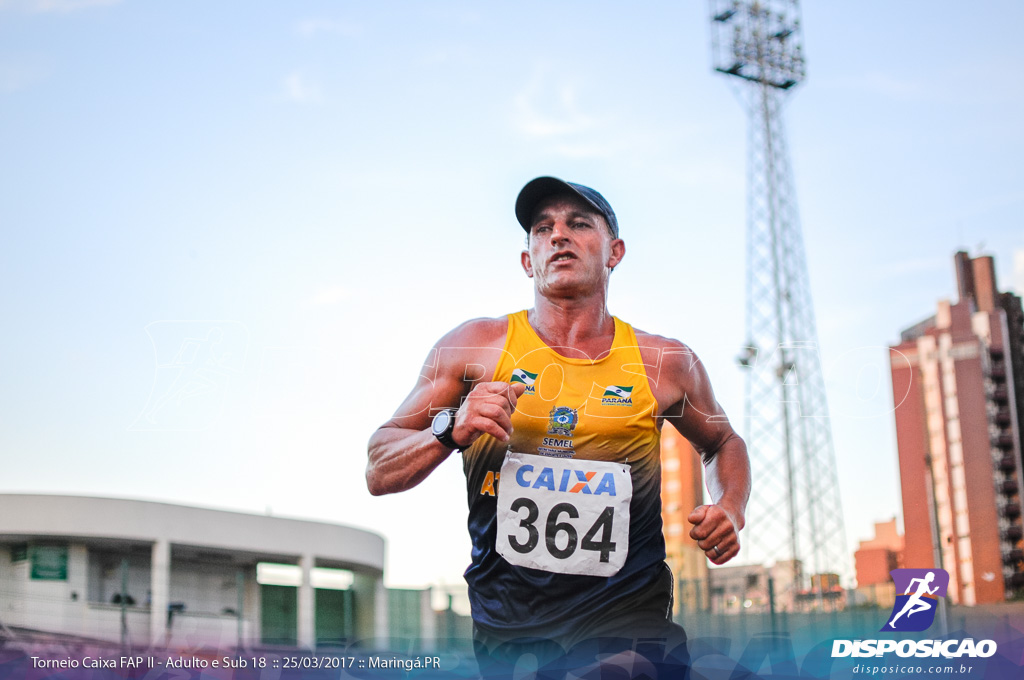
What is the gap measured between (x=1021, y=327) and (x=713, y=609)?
3129 centimetres

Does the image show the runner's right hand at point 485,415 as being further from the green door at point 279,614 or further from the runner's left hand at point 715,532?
the green door at point 279,614

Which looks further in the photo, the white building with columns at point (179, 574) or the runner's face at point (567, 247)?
the white building with columns at point (179, 574)

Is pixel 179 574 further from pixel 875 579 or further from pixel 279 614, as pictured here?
pixel 875 579

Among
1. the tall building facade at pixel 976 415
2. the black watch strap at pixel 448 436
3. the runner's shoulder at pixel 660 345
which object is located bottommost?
the black watch strap at pixel 448 436

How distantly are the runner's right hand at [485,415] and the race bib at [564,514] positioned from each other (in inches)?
16.2

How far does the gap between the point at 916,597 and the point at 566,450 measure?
246cm

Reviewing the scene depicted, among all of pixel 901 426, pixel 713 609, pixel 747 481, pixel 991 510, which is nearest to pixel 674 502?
pixel 991 510

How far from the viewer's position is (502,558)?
12.4 ft

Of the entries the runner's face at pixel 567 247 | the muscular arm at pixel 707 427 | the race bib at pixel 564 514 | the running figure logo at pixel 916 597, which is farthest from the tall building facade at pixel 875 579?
the runner's face at pixel 567 247

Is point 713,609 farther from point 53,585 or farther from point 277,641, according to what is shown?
point 53,585

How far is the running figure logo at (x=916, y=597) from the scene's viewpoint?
5.20m

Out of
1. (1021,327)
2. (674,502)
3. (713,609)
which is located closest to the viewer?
(713,609)

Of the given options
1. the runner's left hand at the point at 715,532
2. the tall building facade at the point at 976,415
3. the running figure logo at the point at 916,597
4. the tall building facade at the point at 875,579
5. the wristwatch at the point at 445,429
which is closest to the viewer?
the wristwatch at the point at 445,429

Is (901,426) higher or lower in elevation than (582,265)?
higher
